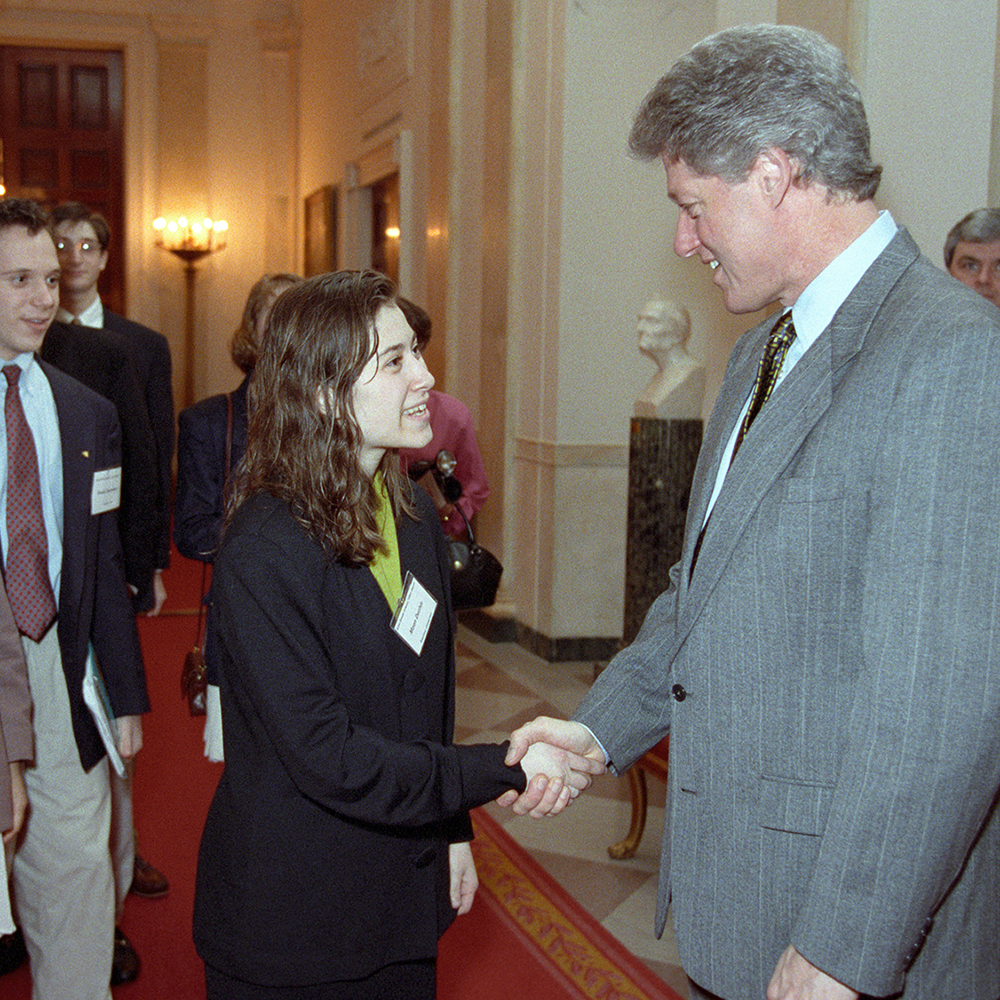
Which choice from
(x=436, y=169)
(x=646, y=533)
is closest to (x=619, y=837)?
(x=646, y=533)

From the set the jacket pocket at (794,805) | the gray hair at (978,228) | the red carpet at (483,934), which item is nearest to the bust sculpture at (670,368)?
the gray hair at (978,228)

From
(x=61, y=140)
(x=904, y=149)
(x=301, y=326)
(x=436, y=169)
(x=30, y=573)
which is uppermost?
(x=61, y=140)

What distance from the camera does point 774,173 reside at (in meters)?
1.42

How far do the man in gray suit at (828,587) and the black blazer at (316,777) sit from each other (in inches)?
14.5

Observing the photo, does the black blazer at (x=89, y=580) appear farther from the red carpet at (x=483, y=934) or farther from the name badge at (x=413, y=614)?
the name badge at (x=413, y=614)

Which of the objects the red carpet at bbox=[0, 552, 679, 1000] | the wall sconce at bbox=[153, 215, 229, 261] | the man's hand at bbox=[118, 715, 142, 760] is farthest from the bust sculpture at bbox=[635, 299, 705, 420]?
the wall sconce at bbox=[153, 215, 229, 261]

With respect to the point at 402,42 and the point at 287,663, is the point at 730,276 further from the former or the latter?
the point at 402,42

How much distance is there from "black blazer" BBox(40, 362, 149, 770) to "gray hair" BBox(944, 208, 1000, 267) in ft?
8.19

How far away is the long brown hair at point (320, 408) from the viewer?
1683mm

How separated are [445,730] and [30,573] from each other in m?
1.07

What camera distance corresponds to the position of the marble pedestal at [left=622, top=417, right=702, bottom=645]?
4.96 meters

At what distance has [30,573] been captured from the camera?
239 cm

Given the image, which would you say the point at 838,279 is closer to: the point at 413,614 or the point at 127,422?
the point at 413,614

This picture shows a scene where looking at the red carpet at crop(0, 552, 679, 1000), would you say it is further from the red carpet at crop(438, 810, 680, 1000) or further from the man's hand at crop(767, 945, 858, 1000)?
the man's hand at crop(767, 945, 858, 1000)
